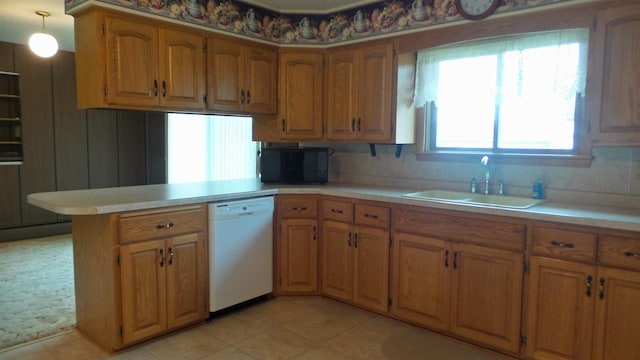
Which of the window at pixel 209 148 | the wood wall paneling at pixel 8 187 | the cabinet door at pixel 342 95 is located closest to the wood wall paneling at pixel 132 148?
the window at pixel 209 148

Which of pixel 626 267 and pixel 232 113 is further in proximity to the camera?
pixel 232 113

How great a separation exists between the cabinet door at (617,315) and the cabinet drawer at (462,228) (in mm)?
441

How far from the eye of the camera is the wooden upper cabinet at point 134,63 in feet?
8.93

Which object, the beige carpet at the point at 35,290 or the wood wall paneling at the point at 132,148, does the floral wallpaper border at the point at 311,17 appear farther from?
the wood wall paneling at the point at 132,148

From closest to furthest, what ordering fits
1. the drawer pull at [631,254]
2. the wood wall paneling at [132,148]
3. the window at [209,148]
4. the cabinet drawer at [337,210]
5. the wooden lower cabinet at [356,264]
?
the drawer pull at [631,254] < the wooden lower cabinet at [356,264] < the cabinet drawer at [337,210] < the window at [209,148] < the wood wall paneling at [132,148]

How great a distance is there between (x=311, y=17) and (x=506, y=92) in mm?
1767

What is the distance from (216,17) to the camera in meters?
3.29

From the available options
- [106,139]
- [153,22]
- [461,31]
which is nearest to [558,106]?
[461,31]

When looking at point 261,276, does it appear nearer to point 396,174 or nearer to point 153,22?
point 396,174

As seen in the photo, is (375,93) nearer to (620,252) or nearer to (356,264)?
(356,264)

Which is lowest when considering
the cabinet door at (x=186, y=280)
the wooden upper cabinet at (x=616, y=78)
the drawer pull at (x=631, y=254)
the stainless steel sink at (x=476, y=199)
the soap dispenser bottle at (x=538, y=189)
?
the cabinet door at (x=186, y=280)

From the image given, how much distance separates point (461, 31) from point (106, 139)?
5187mm

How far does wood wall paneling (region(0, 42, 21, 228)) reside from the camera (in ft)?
17.2

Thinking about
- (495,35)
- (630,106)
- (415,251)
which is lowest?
(415,251)
